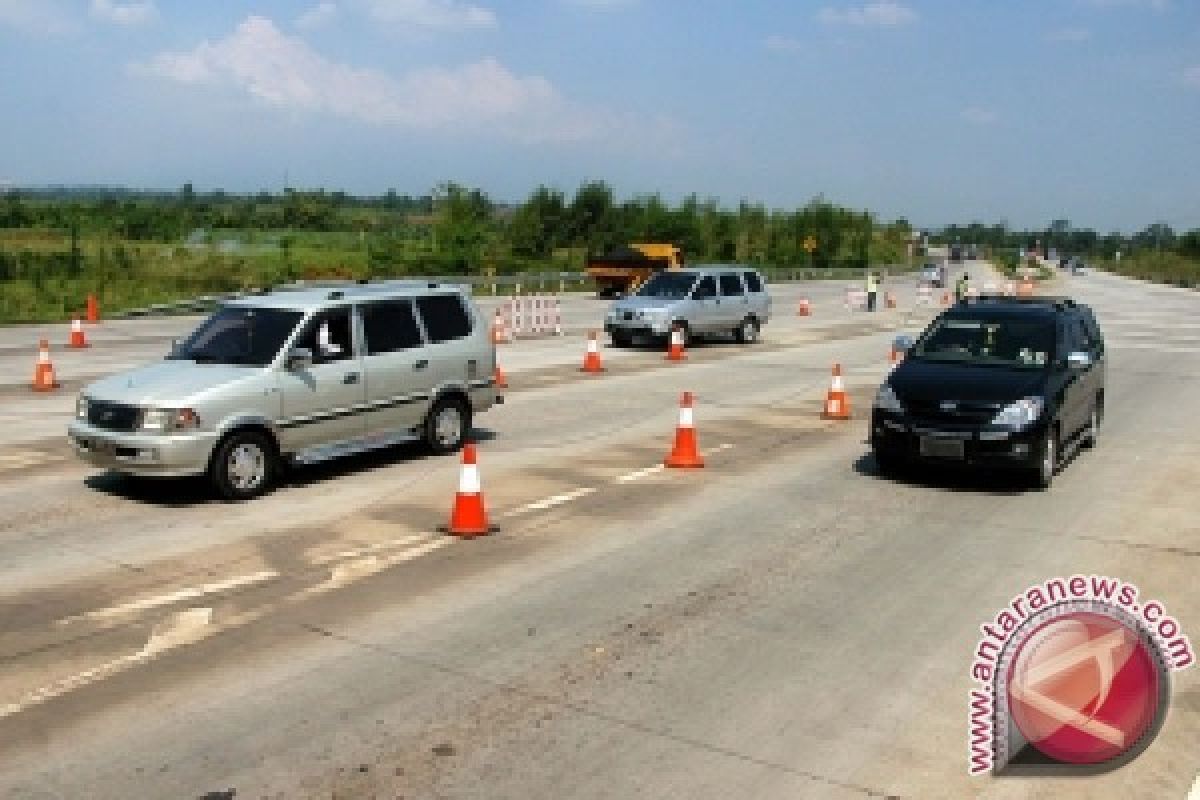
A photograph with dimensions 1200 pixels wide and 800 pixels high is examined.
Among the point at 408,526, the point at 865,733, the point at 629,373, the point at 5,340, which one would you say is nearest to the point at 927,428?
the point at 408,526

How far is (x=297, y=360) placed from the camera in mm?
11188

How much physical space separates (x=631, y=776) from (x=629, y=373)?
16113mm

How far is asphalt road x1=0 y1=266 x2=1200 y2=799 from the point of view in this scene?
17.9ft

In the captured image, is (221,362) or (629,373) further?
(629,373)

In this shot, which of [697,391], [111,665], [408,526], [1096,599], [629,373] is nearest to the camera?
[111,665]

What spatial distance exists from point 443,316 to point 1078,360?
22.7ft

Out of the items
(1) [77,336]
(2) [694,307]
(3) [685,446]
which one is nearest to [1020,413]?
(3) [685,446]

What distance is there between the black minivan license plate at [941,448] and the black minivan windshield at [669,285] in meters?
15.2

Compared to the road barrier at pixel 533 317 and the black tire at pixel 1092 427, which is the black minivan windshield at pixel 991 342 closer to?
the black tire at pixel 1092 427

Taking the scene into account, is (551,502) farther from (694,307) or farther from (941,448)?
(694,307)

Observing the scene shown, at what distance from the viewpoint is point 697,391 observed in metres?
18.9

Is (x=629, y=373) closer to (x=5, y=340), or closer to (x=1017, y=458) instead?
(x=1017, y=458)

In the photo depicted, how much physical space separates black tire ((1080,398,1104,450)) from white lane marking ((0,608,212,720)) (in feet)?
33.9

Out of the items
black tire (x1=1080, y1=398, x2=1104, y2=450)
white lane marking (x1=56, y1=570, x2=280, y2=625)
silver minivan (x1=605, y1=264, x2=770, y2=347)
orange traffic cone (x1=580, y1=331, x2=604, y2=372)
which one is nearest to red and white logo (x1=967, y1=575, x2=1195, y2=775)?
white lane marking (x1=56, y1=570, x2=280, y2=625)
